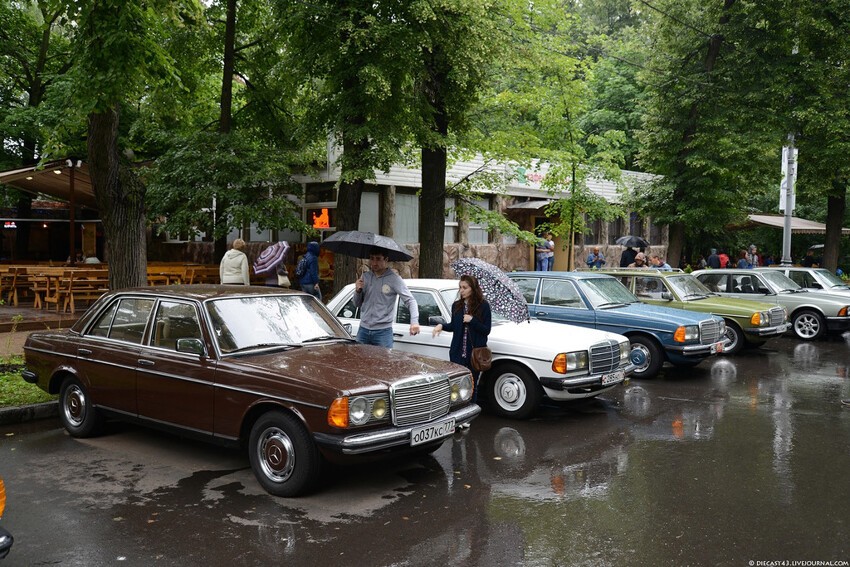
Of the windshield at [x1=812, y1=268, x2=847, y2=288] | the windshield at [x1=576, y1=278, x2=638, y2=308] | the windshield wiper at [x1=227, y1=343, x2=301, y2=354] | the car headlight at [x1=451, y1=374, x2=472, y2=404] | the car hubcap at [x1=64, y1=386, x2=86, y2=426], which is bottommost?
the car hubcap at [x1=64, y1=386, x2=86, y2=426]

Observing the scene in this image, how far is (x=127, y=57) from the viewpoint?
33.8 ft

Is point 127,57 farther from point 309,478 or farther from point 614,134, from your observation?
point 614,134

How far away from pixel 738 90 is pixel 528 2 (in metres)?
9.54

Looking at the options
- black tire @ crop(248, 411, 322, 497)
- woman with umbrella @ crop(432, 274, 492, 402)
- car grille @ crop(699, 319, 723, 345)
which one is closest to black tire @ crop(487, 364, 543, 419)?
woman with umbrella @ crop(432, 274, 492, 402)

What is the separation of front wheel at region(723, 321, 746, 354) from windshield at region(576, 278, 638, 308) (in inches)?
122

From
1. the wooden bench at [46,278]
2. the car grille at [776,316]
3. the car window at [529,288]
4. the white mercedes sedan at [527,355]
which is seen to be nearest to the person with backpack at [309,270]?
the car window at [529,288]

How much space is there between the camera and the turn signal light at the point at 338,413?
5.31 metres

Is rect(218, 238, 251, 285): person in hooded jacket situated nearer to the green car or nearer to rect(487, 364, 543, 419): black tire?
rect(487, 364, 543, 419): black tire

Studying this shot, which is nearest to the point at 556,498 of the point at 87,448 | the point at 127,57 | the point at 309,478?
the point at 309,478

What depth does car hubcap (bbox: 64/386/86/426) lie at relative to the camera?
725cm

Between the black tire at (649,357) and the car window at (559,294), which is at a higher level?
the car window at (559,294)

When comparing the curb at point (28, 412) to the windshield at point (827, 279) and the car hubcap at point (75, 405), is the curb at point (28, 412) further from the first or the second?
the windshield at point (827, 279)

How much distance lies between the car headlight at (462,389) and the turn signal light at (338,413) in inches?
52.0

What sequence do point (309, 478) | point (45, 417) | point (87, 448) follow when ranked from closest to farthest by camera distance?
point (309, 478) < point (87, 448) < point (45, 417)
